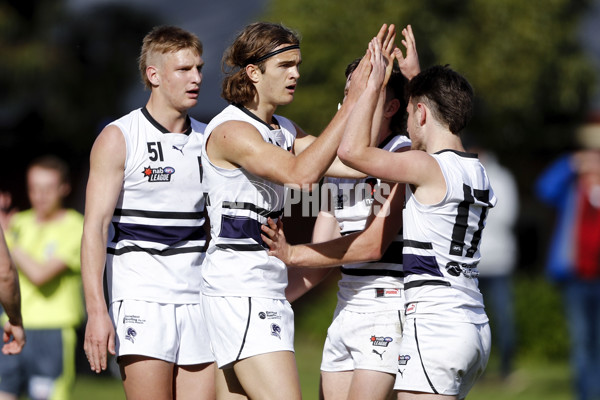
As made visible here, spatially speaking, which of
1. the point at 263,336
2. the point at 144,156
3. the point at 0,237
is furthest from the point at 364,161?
the point at 0,237

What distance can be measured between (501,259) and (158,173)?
566 centimetres

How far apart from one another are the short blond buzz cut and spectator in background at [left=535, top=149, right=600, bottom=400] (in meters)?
4.61

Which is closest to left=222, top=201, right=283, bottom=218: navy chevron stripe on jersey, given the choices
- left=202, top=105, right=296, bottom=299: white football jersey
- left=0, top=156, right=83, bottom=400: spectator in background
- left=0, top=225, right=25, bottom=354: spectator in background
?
left=202, top=105, right=296, bottom=299: white football jersey

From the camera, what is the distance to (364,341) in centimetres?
439

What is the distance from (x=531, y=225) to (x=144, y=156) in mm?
13166

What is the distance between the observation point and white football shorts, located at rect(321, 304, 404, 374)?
4320mm

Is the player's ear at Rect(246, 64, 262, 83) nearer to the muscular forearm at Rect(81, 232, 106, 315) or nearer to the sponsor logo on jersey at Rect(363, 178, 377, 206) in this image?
the sponsor logo on jersey at Rect(363, 178, 377, 206)

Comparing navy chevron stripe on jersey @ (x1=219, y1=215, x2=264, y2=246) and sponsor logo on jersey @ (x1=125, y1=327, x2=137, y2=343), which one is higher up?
navy chevron stripe on jersey @ (x1=219, y1=215, x2=264, y2=246)

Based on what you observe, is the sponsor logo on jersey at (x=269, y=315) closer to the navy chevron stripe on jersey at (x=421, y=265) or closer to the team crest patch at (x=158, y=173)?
the navy chevron stripe on jersey at (x=421, y=265)

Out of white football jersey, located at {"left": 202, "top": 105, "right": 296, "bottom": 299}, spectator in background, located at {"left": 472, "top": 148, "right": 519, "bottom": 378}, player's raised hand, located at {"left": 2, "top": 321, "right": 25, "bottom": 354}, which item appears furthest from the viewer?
spectator in background, located at {"left": 472, "top": 148, "right": 519, "bottom": 378}

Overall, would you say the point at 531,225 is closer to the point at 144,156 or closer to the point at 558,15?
the point at 558,15

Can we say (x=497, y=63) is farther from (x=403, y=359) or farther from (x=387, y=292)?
(x=403, y=359)

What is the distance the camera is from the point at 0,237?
445cm

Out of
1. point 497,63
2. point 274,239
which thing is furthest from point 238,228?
point 497,63
